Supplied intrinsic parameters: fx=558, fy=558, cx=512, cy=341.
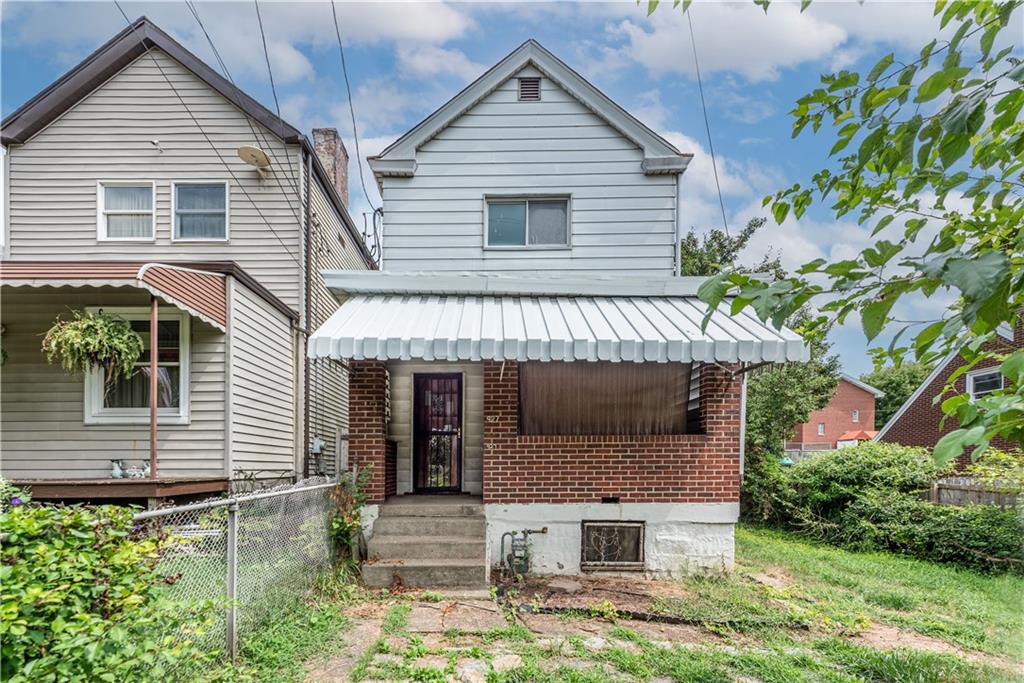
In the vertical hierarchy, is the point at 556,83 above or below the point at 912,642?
above

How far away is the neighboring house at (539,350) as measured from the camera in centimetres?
717

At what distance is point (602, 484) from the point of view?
7.68 meters

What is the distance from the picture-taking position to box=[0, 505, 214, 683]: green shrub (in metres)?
2.74

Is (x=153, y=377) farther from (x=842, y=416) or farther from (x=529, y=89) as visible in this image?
(x=842, y=416)

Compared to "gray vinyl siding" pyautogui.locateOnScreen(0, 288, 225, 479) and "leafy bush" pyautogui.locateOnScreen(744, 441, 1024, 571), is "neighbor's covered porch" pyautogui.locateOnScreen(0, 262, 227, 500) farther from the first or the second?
"leafy bush" pyautogui.locateOnScreen(744, 441, 1024, 571)

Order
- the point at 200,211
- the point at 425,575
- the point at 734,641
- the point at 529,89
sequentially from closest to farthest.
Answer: the point at 734,641, the point at 425,575, the point at 529,89, the point at 200,211

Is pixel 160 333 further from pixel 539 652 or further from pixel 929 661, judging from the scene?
pixel 929 661

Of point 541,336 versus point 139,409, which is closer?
point 541,336

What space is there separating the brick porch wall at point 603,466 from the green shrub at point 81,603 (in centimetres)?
463

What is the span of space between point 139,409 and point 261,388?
193 centimetres

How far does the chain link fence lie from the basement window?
3.55 metres

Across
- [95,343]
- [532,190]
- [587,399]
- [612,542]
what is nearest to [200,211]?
→ [95,343]

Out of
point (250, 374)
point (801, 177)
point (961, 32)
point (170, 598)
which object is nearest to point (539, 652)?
point (170, 598)

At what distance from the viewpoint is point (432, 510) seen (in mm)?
7789
